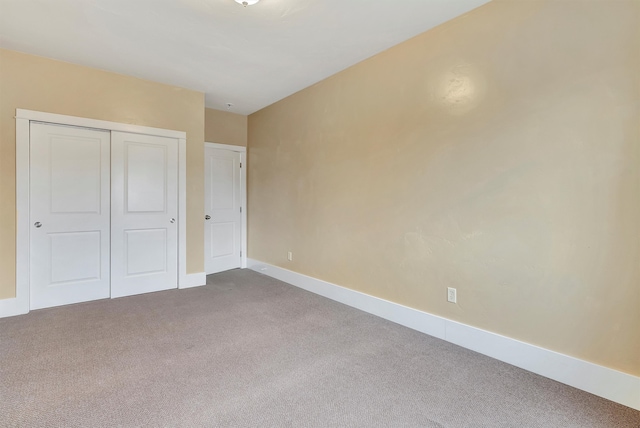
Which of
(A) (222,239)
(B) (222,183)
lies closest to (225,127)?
(B) (222,183)

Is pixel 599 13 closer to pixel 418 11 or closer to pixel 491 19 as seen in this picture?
pixel 491 19

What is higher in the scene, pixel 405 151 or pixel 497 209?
pixel 405 151

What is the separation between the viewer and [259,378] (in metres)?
2.02

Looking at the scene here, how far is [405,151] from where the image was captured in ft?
9.38

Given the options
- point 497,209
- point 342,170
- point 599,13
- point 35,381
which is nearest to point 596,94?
point 599,13

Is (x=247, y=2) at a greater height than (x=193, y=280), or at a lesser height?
greater

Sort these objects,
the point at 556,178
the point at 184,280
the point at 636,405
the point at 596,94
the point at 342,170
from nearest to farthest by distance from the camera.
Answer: the point at 636,405 < the point at 596,94 < the point at 556,178 < the point at 342,170 < the point at 184,280

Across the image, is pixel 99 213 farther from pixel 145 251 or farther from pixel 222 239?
pixel 222 239

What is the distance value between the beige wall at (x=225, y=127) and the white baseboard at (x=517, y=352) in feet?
10.5

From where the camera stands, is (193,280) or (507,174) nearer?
(507,174)

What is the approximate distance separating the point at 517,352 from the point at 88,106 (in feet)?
15.7

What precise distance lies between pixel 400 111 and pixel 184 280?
343cm

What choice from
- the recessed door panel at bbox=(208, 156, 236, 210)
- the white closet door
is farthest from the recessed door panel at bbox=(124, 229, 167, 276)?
the recessed door panel at bbox=(208, 156, 236, 210)

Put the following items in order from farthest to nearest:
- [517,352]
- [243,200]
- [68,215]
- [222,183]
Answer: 1. [243,200]
2. [222,183]
3. [68,215]
4. [517,352]
